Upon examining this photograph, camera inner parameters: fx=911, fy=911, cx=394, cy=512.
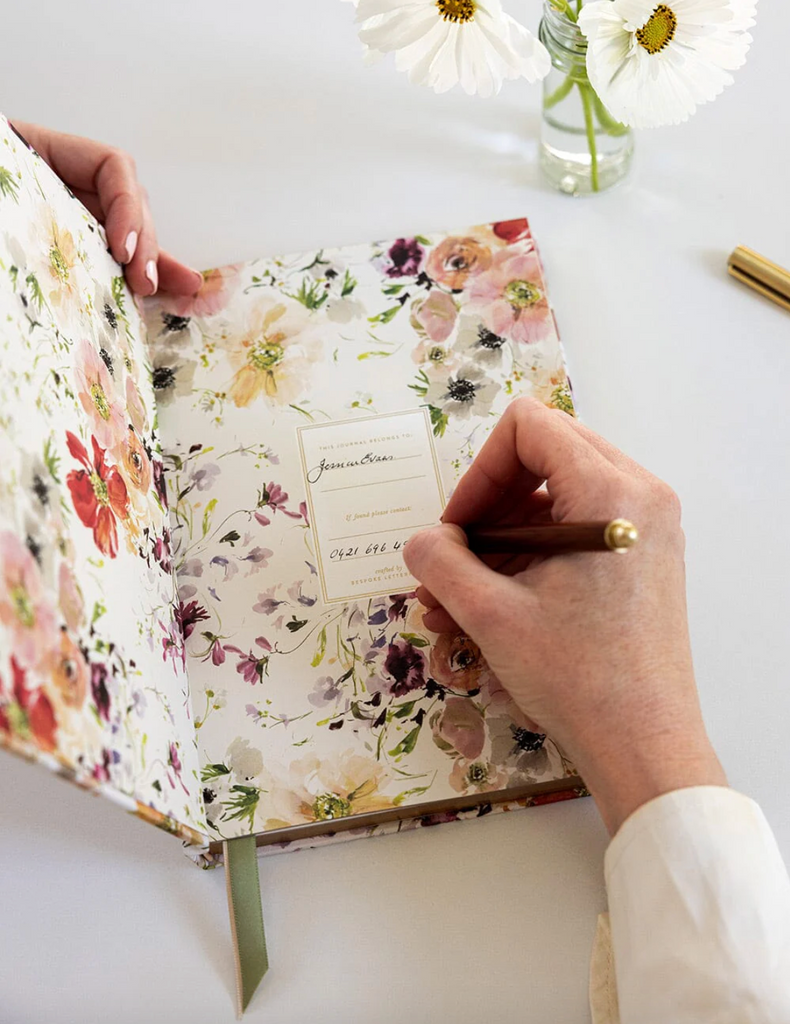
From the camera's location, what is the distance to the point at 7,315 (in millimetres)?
597

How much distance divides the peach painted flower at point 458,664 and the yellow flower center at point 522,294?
1.12ft

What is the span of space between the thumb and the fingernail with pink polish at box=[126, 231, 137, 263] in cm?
41

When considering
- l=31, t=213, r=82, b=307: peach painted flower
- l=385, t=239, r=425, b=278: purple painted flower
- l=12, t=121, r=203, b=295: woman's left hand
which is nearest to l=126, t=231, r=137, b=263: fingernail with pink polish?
l=12, t=121, r=203, b=295: woman's left hand

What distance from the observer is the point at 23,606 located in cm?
51

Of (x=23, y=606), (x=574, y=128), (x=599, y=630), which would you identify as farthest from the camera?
(x=574, y=128)

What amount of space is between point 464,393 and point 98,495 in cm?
36

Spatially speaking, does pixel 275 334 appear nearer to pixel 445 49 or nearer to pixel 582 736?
pixel 445 49

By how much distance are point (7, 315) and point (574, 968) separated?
0.62m

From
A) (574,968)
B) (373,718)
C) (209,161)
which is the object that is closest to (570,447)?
(373,718)

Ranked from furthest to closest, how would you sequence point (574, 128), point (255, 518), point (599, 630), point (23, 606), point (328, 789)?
1. point (574, 128)
2. point (255, 518)
3. point (328, 789)
4. point (599, 630)
5. point (23, 606)

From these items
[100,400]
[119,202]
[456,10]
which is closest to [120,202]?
[119,202]

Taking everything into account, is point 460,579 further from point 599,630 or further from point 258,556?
point 258,556

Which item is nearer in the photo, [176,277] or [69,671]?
[69,671]

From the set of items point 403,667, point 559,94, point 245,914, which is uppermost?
point 559,94
